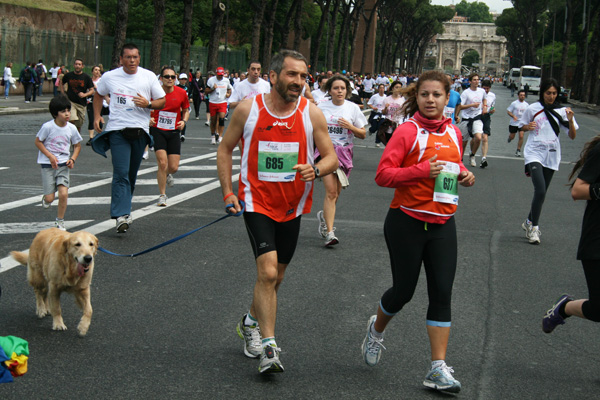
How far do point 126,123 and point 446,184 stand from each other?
16.6ft

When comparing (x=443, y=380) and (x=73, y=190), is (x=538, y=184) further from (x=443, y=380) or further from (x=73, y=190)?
(x=73, y=190)

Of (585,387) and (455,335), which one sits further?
(455,335)

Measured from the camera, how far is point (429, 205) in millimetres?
4770

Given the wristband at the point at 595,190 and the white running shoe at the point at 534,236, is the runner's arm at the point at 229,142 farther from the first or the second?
the white running shoe at the point at 534,236

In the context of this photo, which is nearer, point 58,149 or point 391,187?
point 391,187

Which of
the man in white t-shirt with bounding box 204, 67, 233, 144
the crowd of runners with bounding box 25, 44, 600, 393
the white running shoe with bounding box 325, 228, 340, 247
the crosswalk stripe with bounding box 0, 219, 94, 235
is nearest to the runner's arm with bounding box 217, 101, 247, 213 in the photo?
the crowd of runners with bounding box 25, 44, 600, 393

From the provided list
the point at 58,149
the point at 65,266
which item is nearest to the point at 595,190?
the point at 65,266

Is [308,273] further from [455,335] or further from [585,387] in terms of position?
[585,387]

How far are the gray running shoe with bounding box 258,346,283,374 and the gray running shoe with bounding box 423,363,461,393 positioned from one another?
83 centimetres

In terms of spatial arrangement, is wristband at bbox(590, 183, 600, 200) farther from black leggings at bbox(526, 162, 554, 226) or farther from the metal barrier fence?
the metal barrier fence

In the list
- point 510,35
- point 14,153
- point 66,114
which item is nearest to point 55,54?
point 14,153

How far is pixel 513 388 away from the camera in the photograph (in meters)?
4.84

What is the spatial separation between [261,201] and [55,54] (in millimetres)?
42452

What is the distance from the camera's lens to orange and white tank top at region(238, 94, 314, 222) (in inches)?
197
